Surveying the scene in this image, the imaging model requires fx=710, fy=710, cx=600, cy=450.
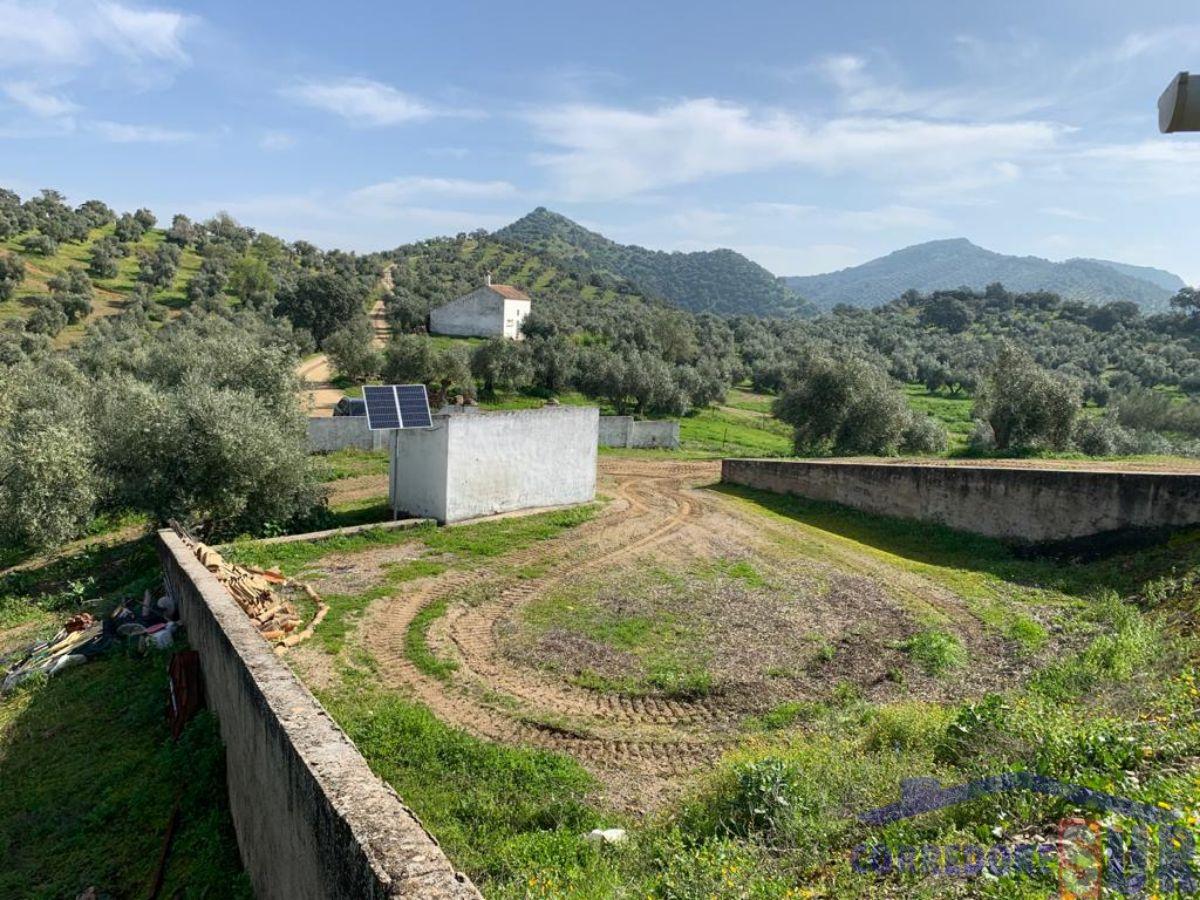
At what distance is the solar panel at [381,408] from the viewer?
1895 cm

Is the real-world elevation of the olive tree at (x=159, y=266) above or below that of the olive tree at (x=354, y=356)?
above

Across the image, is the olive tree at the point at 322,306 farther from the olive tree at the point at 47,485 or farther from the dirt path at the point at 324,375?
the olive tree at the point at 47,485

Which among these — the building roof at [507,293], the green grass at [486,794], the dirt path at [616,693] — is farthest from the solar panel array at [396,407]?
the building roof at [507,293]

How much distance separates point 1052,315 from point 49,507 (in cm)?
13039

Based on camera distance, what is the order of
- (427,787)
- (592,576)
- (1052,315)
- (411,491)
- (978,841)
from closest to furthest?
1. (978,841)
2. (427,787)
3. (592,576)
4. (411,491)
5. (1052,315)

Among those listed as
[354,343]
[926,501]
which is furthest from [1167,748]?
[354,343]

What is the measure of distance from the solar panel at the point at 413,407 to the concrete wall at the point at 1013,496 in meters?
13.3

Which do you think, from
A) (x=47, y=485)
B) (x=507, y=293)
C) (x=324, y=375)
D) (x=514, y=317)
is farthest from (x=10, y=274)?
(x=47, y=485)

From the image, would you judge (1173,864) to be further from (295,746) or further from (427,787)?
(427,787)

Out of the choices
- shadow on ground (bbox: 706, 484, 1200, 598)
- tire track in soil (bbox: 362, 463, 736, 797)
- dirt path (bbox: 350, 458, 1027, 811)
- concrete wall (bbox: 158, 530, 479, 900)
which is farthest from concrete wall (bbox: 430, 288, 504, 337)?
concrete wall (bbox: 158, 530, 479, 900)

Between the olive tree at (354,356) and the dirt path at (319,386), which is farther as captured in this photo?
the olive tree at (354,356)

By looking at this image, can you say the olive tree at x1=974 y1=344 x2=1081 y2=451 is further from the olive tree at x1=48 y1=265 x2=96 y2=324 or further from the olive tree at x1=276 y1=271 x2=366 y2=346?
the olive tree at x1=48 y1=265 x2=96 y2=324

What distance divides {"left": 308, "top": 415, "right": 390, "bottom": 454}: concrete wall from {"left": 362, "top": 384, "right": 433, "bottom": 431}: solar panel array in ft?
36.8

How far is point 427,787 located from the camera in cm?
759
